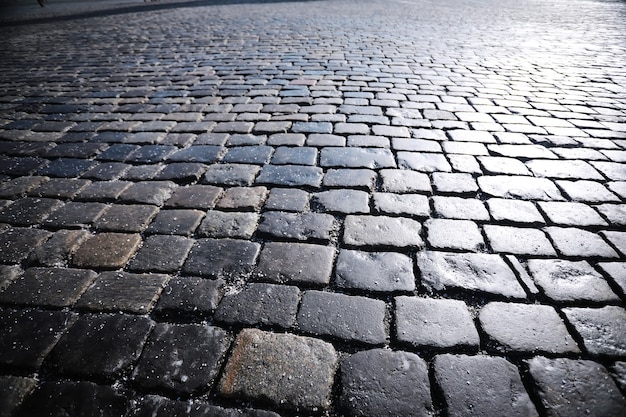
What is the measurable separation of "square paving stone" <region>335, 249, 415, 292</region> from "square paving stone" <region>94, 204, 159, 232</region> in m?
1.13

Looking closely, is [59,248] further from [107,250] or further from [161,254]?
[161,254]

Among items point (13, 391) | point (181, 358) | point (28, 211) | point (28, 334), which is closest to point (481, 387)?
point (181, 358)

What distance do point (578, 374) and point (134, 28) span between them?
32.9ft

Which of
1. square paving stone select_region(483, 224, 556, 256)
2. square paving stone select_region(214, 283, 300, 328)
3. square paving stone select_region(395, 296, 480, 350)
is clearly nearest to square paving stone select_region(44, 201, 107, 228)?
square paving stone select_region(214, 283, 300, 328)

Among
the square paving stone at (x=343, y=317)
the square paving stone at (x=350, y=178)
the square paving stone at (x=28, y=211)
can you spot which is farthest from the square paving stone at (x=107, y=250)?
the square paving stone at (x=350, y=178)

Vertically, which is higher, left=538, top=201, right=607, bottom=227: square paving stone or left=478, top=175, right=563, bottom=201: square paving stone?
left=478, top=175, right=563, bottom=201: square paving stone

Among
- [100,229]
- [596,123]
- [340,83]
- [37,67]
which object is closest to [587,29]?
[596,123]

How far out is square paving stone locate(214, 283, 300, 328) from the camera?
134cm

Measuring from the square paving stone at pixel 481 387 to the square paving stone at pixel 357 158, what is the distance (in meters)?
1.42

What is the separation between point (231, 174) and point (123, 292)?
1060 millimetres

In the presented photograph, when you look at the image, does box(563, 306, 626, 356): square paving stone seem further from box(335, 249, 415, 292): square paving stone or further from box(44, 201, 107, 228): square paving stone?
box(44, 201, 107, 228): square paving stone

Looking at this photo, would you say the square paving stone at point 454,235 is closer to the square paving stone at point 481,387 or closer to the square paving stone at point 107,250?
the square paving stone at point 481,387

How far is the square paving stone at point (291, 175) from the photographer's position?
7.22 ft

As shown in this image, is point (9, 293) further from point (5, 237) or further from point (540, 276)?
point (540, 276)
